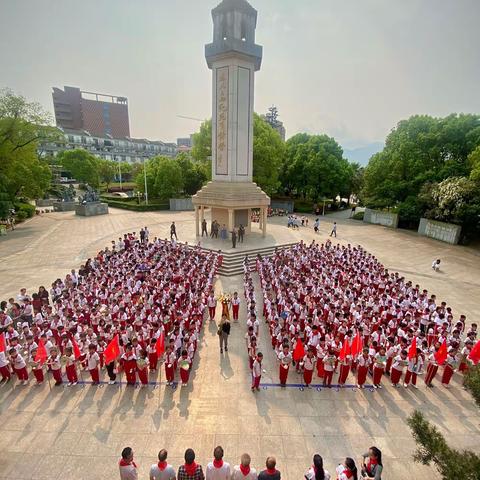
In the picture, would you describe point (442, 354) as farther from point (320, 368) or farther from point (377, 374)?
point (320, 368)

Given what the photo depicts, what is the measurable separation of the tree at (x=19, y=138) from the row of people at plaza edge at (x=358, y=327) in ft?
101

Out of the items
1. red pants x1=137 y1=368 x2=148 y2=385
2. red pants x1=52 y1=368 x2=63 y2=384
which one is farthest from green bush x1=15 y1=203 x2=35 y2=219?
red pants x1=137 y1=368 x2=148 y2=385

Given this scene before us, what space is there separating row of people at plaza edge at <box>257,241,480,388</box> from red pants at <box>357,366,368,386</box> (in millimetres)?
Answer: 29

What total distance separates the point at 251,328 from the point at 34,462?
20.3 ft

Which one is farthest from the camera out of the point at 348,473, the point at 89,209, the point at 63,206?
the point at 63,206

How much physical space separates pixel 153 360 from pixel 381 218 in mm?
33131

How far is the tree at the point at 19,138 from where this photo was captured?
3089 cm

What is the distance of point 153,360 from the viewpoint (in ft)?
30.8

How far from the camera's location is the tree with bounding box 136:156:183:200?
43594 millimetres

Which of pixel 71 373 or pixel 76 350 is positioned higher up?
pixel 76 350

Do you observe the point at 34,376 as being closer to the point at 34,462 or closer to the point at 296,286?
the point at 34,462

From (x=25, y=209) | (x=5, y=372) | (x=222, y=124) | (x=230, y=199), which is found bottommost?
(x=5, y=372)

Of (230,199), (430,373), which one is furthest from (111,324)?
(230,199)

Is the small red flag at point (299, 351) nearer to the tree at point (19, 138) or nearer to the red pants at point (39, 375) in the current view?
the red pants at point (39, 375)
